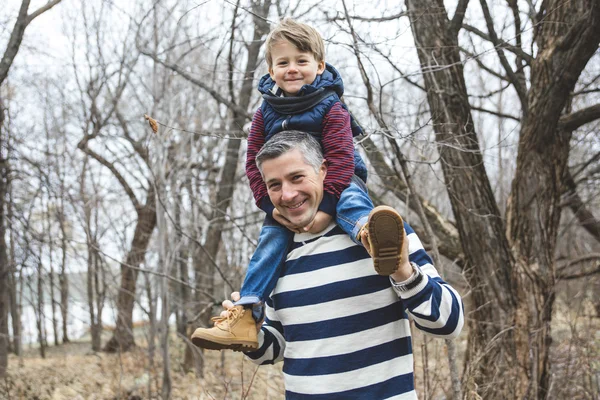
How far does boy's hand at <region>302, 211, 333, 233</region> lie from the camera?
178 cm

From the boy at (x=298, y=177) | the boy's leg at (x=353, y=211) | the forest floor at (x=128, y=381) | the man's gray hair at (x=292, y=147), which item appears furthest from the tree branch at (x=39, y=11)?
the boy's leg at (x=353, y=211)

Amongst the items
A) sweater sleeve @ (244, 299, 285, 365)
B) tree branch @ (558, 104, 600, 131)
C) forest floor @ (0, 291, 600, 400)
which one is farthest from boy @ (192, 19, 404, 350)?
tree branch @ (558, 104, 600, 131)

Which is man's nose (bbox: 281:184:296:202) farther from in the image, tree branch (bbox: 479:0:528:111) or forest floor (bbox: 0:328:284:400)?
tree branch (bbox: 479:0:528:111)

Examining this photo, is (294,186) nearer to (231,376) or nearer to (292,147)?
(292,147)

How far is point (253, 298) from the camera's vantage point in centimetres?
179

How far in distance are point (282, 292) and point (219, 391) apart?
5.90 metres

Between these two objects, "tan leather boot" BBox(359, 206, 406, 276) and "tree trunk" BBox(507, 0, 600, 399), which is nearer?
"tan leather boot" BBox(359, 206, 406, 276)

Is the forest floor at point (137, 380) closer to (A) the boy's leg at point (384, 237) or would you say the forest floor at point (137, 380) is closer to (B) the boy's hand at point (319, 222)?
(B) the boy's hand at point (319, 222)

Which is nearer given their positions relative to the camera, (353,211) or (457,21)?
(353,211)

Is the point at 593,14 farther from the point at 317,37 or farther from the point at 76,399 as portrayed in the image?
the point at 76,399

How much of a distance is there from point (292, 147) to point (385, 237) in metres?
0.49

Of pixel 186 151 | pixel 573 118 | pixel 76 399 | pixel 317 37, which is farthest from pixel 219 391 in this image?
pixel 317 37

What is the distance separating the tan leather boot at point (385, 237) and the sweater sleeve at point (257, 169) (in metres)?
0.55

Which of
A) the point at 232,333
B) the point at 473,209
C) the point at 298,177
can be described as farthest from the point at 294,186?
the point at 473,209
